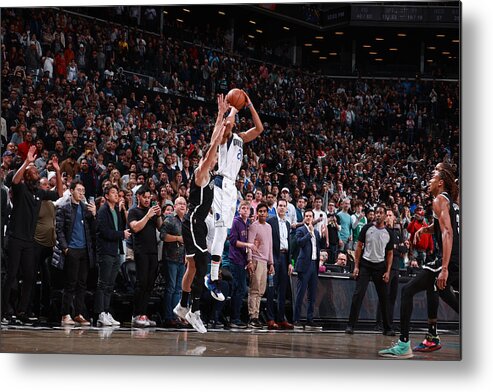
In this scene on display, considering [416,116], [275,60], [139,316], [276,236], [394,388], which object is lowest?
[394,388]

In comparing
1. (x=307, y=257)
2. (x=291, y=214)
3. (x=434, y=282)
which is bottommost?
(x=434, y=282)

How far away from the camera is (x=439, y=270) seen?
712cm

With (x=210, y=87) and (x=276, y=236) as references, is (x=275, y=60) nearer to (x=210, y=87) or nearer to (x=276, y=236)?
(x=210, y=87)

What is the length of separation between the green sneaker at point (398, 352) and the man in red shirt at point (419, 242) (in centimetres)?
73

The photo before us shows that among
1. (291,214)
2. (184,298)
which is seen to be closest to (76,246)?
(184,298)

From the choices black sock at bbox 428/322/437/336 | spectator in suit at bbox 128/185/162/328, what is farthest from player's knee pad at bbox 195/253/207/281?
black sock at bbox 428/322/437/336

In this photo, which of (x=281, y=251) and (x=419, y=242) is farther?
(x=281, y=251)

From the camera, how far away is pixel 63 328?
24.8 feet

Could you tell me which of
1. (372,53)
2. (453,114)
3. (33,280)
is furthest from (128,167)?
(453,114)

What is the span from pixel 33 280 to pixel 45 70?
192cm

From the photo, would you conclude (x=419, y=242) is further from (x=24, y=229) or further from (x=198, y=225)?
(x=24, y=229)

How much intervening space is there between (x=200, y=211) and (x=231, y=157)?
0.57 metres

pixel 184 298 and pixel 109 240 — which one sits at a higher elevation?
pixel 109 240

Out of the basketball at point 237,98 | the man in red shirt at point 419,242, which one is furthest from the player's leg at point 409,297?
the basketball at point 237,98
